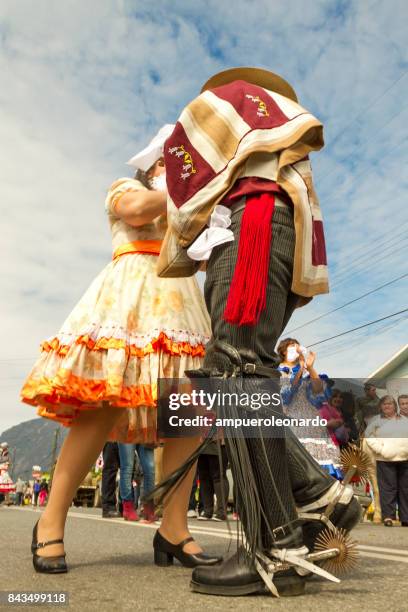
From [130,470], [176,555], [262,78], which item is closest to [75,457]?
[176,555]

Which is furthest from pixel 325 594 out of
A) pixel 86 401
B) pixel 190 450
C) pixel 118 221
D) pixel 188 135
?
pixel 118 221

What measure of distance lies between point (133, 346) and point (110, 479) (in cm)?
581

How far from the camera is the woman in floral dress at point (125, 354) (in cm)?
244

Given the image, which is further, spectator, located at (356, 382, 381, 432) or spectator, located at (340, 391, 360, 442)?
spectator, located at (340, 391, 360, 442)

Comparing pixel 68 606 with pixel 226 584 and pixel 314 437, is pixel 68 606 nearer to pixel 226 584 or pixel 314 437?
pixel 226 584

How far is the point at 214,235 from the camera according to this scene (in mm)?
1962

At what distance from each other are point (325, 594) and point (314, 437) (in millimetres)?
3958

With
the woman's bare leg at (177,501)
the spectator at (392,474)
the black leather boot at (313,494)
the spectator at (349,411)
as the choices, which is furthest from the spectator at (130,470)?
the black leather boot at (313,494)

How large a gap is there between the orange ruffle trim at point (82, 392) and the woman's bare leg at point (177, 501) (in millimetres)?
252

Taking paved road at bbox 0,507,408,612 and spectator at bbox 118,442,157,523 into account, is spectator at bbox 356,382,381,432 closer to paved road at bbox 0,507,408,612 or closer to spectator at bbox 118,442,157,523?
paved road at bbox 0,507,408,612

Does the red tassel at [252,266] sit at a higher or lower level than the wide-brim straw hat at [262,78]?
lower

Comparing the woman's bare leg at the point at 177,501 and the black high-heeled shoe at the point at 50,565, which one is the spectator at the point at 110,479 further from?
the black high-heeled shoe at the point at 50,565

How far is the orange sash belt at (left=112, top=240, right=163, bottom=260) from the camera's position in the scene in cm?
285

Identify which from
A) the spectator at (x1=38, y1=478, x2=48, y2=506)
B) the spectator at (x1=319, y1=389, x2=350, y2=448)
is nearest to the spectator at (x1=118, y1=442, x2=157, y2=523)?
the spectator at (x1=319, y1=389, x2=350, y2=448)
